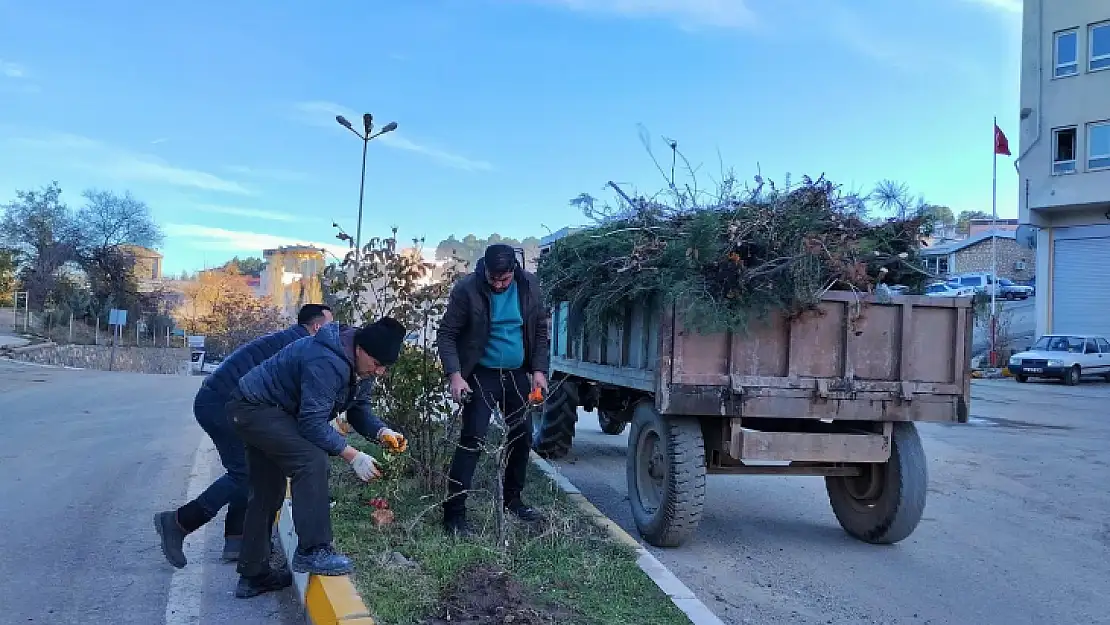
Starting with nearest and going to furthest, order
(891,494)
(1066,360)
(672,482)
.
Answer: (672,482) < (891,494) < (1066,360)

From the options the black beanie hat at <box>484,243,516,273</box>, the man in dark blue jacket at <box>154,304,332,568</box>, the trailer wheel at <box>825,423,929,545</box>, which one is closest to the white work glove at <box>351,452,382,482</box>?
the man in dark blue jacket at <box>154,304,332,568</box>

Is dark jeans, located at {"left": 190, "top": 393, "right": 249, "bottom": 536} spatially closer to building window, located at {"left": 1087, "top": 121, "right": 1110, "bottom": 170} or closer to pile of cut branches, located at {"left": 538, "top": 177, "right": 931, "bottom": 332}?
pile of cut branches, located at {"left": 538, "top": 177, "right": 931, "bottom": 332}

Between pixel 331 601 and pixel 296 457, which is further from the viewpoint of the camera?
pixel 296 457

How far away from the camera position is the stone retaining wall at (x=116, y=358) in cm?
3822

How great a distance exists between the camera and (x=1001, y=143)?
33594 millimetres

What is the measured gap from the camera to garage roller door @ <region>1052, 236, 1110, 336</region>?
3025 cm

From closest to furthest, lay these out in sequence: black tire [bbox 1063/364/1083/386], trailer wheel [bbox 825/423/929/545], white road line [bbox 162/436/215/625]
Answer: white road line [bbox 162/436/215/625]
trailer wheel [bbox 825/423/929/545]
black tire [bbox 1063/364/1083/386]

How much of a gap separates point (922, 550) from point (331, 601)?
4.31 metres

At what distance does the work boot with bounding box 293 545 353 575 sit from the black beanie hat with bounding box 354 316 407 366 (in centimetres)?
95

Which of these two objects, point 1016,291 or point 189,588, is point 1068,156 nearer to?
point 1016,291

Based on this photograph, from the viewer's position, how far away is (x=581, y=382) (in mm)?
8727

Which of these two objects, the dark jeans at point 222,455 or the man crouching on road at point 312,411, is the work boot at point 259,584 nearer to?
the dark jeans at point 222,455

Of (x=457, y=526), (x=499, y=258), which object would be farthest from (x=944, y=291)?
(x=457, y=526)

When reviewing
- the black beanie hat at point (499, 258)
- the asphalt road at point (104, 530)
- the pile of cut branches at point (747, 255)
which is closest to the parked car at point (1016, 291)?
the asphalt road at point (104, 530)
